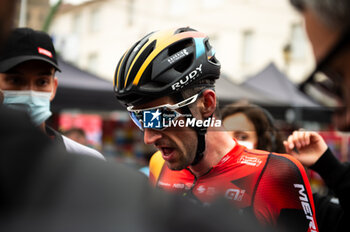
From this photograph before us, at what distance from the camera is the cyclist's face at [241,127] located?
6.73ft

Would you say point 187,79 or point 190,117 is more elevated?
point 187,79

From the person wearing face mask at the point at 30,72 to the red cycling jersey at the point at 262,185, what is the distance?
0.49 m

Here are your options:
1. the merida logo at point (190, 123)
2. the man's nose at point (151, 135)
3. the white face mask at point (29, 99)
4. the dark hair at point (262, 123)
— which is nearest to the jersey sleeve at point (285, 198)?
the merida logo at point (190, 123)

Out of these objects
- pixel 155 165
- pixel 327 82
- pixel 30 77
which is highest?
pixel 327 82

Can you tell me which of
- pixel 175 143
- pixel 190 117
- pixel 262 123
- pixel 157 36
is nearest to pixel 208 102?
pixel 190 117

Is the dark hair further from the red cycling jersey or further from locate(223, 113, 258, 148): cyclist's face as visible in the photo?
the red cycling jersey

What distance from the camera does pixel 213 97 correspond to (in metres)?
1.47

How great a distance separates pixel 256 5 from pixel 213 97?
0.38 m

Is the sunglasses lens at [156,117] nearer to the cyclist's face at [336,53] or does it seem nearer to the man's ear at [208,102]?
the man's ear at [208,102]

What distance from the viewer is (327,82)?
0.85m

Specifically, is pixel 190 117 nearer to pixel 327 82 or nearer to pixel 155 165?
pixel 155 165

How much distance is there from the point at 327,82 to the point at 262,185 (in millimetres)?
698

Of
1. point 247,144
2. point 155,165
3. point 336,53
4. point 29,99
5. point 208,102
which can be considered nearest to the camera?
point 336,53

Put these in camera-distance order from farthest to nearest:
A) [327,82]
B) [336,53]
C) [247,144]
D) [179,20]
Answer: [247,144] < [179,20] < [327,82] < [336,53]
